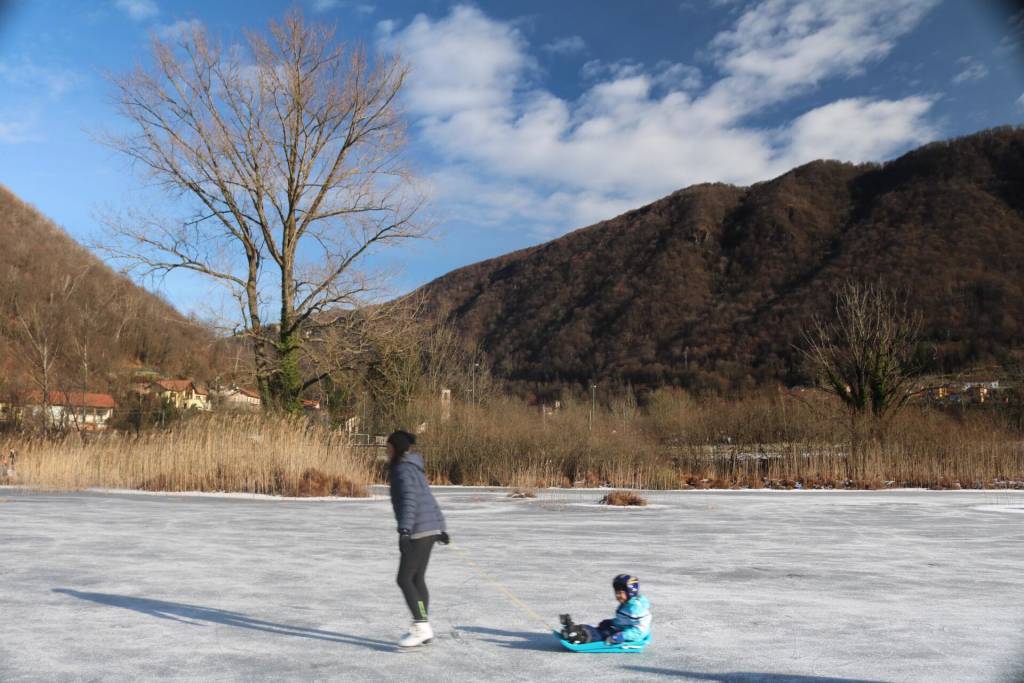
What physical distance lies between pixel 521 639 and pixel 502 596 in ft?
5.12

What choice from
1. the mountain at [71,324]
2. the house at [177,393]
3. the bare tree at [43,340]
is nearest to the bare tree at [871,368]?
the mountain at [71,324]

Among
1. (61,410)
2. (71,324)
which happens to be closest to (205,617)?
(61,410)

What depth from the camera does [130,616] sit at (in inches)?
263

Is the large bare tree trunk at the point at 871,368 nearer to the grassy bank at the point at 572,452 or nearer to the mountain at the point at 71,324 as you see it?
the grassy bank at the point at 572,452

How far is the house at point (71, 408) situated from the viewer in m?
32.2

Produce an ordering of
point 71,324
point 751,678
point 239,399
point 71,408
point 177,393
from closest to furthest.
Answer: point 751,678 → point 239,399 → point 71,408 → point 177,393 → point 71,324

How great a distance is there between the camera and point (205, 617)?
6738 millimetres

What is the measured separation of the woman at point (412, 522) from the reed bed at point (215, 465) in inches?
504

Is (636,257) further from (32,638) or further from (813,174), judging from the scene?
(32,638)

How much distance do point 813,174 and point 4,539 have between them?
5628 inches

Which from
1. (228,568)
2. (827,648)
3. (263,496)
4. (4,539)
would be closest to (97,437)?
(263,496)

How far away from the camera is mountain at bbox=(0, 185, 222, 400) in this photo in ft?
141

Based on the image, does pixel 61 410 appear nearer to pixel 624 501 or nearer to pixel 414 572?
pixel 624 501

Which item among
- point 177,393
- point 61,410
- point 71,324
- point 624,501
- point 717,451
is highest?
point 71,324
